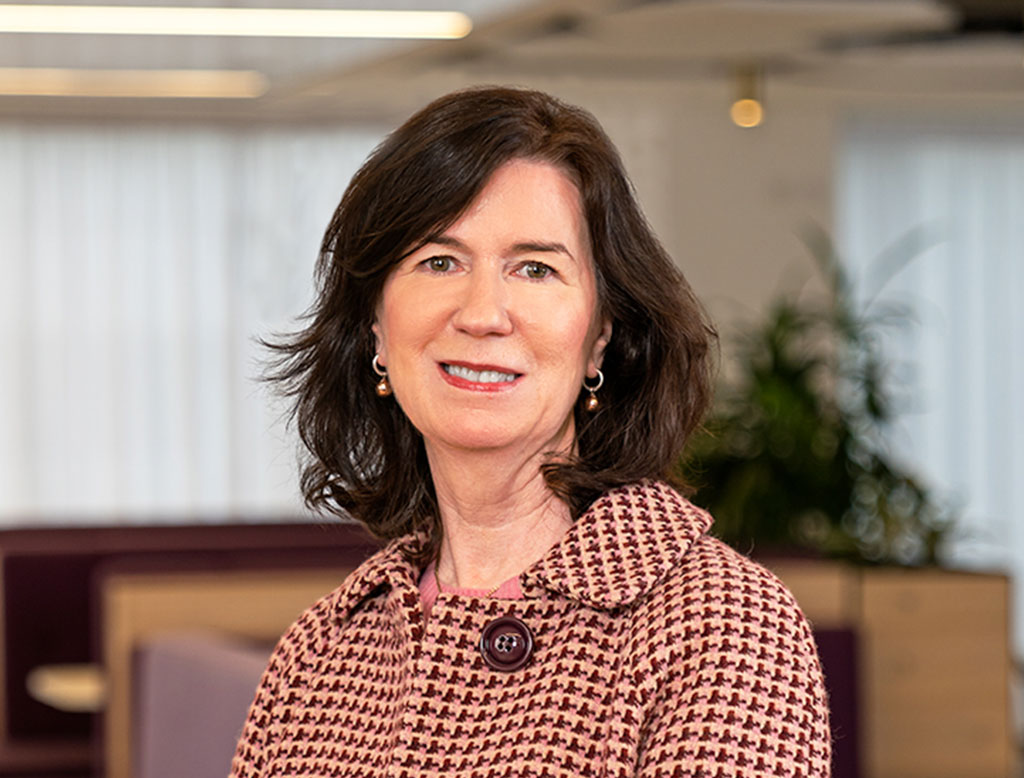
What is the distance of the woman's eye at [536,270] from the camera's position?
133 cm

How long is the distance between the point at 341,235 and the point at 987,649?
4.42 meters

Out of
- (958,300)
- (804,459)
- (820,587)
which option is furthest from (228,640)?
(958,300)

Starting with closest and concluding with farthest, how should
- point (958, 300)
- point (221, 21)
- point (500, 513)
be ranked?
point (500, 513) → point (221, 21) → point (958, 300)

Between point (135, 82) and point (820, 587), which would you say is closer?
point (820, 587)

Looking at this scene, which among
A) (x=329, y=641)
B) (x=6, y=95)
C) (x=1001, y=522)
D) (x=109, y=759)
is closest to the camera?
(x=329, y=641)

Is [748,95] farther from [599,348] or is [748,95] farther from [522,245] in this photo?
[522,245]

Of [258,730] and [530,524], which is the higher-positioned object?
[530,524]

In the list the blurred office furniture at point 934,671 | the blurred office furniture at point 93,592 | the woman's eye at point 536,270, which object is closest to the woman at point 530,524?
the woman's eye at point 536,270

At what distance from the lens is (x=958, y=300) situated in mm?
8812

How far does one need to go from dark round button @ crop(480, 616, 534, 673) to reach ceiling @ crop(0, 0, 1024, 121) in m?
3.37

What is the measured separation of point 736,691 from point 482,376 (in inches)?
12.7

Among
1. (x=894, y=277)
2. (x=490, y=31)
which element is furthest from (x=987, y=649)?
(x=894, y=277)

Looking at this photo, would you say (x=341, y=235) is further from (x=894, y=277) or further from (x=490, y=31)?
(x=894, y=277)

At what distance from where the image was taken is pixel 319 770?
139cm
